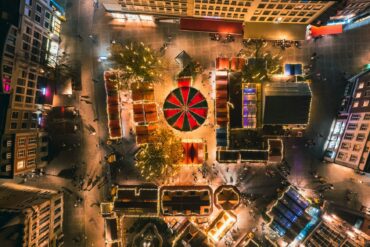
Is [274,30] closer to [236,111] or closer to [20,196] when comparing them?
[236,111]

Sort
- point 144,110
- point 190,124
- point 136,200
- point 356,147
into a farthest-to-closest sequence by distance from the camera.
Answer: point 190,124, point 144,110, point 136,200, point 356,147

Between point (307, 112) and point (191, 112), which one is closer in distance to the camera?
point (307, 112)

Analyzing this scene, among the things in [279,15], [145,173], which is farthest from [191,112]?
[279,15]

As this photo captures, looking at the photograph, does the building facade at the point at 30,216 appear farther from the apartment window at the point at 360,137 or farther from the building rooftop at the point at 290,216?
the apartment window at the point at 360,137

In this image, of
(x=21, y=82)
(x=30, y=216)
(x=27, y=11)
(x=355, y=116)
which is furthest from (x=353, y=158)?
(x=27, y=11)

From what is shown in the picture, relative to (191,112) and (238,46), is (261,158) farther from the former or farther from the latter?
(238,46)

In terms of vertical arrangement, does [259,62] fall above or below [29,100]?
above

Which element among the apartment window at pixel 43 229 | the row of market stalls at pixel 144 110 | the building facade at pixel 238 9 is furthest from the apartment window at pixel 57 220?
the building facade at pixel 238 9
